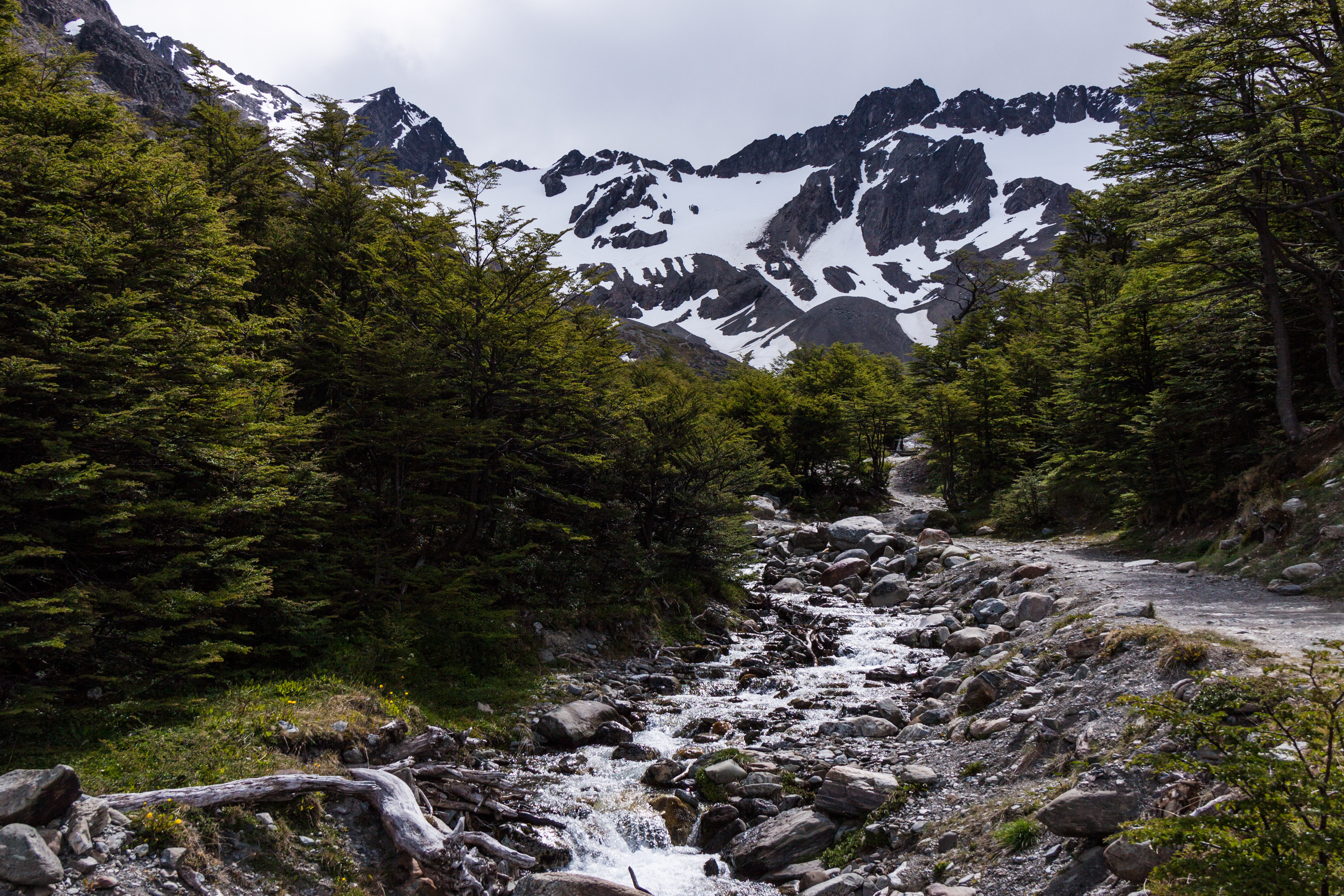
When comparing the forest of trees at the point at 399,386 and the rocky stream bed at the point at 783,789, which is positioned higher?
the forest of trees at the point at 399,386

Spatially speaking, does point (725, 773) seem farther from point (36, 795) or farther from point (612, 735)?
point (36, 795)

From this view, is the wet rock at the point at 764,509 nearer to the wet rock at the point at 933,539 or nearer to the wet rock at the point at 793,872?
the wet rock at the point at 933,539

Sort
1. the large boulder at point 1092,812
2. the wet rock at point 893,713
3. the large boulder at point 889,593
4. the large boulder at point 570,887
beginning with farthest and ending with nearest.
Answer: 1. the large boulder at point 889,593
2. the wet rock at point 893,713
3. the large boulder at point 570,887
4. the large boulder at point 1092,812

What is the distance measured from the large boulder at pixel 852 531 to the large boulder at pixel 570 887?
69.2 feet

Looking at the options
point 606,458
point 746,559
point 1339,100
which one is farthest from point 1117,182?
point 606,458

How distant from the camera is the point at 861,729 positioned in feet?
33.6

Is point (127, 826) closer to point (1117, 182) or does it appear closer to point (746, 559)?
point (746, 559)

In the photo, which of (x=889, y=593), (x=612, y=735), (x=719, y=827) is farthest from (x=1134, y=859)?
(x=889, y=593)

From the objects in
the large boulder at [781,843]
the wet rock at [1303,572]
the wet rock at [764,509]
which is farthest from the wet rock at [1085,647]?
the wet rock at [764,509]

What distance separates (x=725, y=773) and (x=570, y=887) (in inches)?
122

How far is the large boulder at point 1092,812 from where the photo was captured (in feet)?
17.6

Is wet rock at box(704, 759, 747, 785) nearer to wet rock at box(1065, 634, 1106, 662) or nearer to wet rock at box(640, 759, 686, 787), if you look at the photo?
wet rock at box(640, 759, 686, 787)

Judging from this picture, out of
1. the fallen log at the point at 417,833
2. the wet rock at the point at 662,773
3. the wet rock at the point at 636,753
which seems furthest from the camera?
the wet rock at the point at 636,753

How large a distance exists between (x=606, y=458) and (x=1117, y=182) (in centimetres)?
1814
